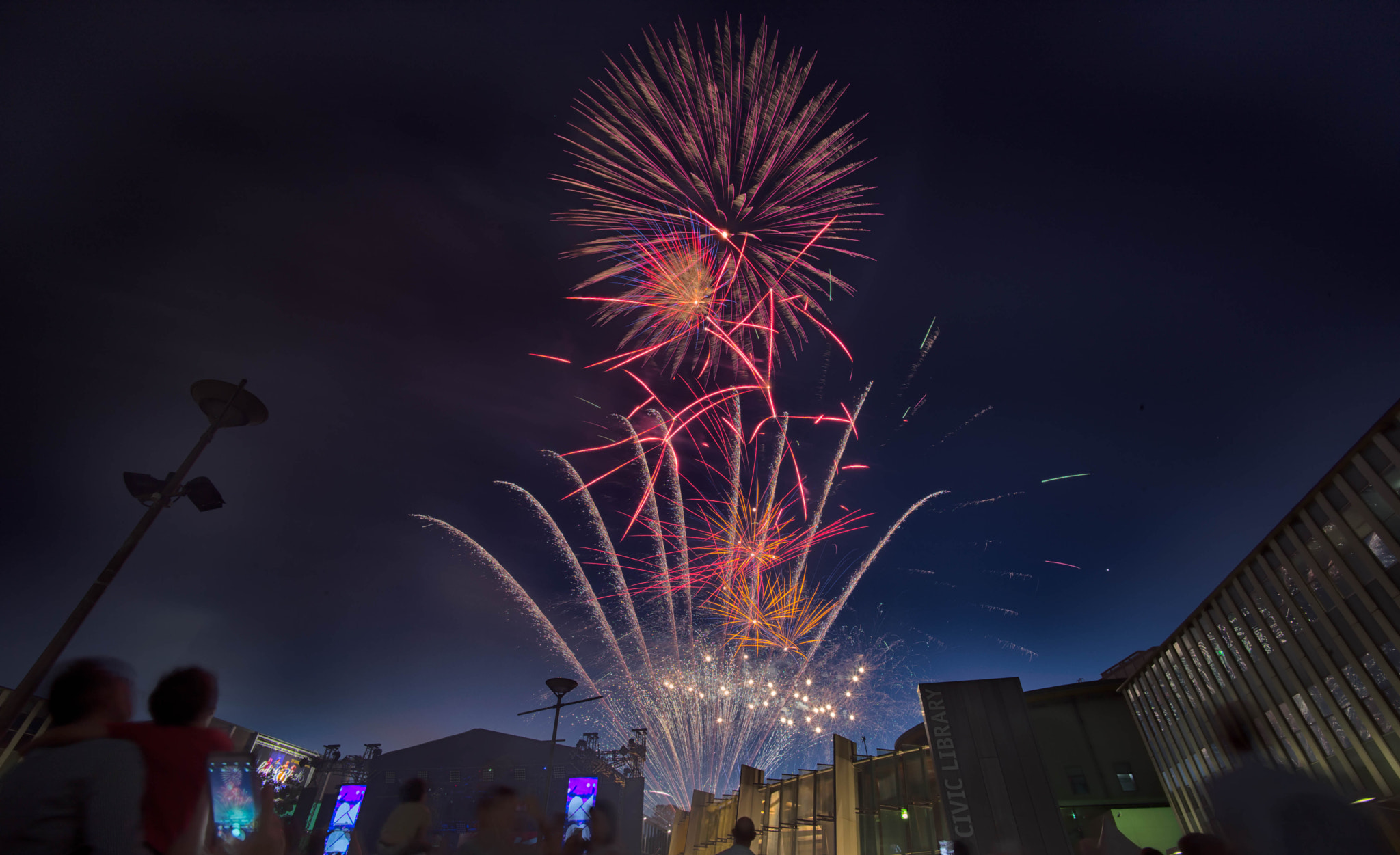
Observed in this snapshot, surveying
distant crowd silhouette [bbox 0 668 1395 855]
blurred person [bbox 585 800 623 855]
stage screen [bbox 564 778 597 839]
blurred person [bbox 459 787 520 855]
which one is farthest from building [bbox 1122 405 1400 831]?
stage screen [bbox 564 778 597 839]

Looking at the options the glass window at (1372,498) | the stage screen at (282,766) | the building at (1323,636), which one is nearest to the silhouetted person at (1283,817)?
the building at (1323,636)

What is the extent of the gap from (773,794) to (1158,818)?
43.5 ft

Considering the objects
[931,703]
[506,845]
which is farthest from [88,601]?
[931,703]

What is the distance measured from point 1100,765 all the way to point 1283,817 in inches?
837

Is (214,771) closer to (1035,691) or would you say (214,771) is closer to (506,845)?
(506,845)

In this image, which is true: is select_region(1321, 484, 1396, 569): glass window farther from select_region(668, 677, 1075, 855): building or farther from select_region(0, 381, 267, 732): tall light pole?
select_region(0, 381, 267, 732): tall light pole

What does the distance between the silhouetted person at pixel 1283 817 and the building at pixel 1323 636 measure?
3.22 metres

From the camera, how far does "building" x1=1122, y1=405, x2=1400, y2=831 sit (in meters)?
7.97

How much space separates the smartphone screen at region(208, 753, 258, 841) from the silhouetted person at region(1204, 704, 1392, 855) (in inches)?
245

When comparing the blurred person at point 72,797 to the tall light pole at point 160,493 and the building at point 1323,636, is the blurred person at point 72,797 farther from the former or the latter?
the building at point 1323,636

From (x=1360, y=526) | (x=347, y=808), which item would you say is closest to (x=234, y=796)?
(x=1360, y=526)

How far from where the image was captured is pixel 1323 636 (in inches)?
362

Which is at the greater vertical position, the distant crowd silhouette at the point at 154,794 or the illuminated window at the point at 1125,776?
the illuminated window at the point at 1125,776

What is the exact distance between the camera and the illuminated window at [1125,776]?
18.7 m
